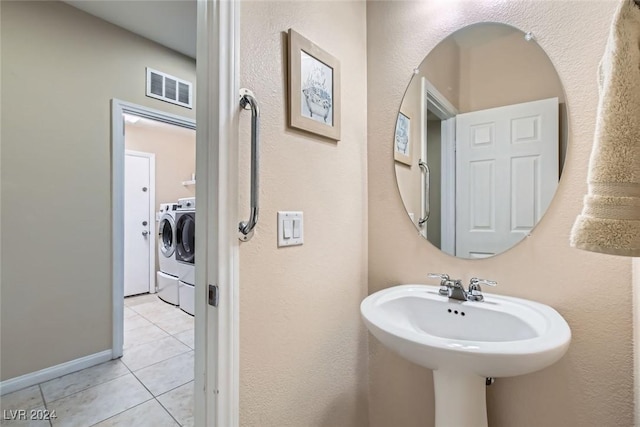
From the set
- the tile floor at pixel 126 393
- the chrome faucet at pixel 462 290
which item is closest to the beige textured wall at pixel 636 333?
the chrome faucet at pixel 462 290

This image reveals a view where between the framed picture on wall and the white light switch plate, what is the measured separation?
582 millimetres

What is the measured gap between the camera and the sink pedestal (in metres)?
0.82

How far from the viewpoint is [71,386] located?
1.76 m

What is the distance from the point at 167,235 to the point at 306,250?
3.11 metres

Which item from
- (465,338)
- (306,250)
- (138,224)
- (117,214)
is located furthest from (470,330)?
(138,224)

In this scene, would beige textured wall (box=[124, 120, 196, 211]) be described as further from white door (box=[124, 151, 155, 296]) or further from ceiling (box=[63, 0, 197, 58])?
ceiling (box=[63, 0, 197, 58])

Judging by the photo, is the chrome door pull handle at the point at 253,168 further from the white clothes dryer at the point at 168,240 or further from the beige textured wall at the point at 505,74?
the white clothes dryer at the point at 168,240

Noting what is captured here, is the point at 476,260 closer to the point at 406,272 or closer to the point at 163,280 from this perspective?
the point at 406,272

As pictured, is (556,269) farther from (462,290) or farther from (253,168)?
(253,168)

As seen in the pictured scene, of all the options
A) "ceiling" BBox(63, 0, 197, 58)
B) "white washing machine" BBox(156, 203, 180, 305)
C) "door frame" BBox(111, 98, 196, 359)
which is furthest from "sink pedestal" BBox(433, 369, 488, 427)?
"white washing machine" BBox(156, 203, 180, 305)

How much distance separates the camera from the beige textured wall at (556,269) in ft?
2.77

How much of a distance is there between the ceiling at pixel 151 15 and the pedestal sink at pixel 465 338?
2.45m

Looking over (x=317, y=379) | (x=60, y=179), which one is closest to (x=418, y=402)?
(x=317, y=379)

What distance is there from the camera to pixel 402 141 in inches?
48.6
